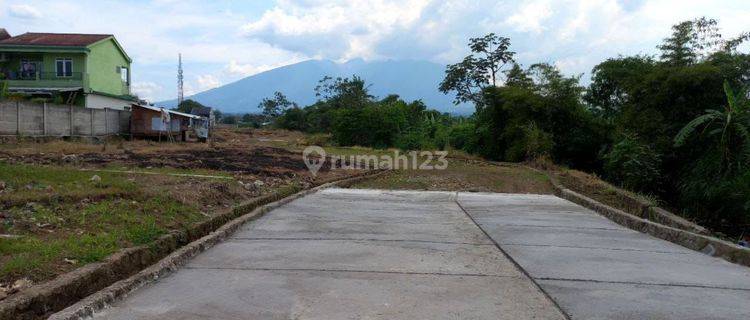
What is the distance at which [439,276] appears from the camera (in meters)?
5.08

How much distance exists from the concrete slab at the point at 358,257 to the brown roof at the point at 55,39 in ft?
107

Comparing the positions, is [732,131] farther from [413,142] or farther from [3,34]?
[3,34]

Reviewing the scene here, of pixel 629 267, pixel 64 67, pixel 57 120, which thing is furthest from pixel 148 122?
pixel 629 267

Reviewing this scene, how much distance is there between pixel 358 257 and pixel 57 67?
34518 mm

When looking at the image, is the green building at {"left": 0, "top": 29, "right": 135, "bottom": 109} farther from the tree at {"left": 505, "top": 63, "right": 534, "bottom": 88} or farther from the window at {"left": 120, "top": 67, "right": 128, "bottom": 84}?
the tree at {"left": 505, "top": 63, "right": 534, "bottom": 88}

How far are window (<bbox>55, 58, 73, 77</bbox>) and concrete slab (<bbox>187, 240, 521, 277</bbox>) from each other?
32678mm

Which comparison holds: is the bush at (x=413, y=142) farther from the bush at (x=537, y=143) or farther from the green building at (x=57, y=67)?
the green building at (x=57, y=67)

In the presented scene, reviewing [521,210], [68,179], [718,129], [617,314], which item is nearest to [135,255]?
[617,314]

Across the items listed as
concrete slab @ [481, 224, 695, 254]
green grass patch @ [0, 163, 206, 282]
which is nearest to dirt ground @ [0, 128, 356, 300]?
green grass patch @ [0, 163, 206, 282]

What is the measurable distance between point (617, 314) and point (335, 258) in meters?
2.75

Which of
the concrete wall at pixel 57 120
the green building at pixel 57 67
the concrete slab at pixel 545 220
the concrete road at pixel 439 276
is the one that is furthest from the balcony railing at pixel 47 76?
the concrete slab at pixel 545 220

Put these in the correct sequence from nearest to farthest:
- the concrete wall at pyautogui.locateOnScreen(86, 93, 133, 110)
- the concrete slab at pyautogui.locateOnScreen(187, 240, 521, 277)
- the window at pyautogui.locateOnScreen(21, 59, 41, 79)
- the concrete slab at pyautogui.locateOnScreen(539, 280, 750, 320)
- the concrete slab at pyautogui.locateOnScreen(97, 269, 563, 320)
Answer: the concrete slab at pyautogui.locateOnScreen(97, 269, 563, 320), the concrete slab at pyautogui.locateOnScreen(539, 280, 750, 320), the concrete slab at pyautogui.locateOnScreen(187, 240, 521, 277), the window at pyautogui.locateOnScreen(21, 59, 41, 79), the concrete wall at pyautogui.locateOnScreen(86, 93, 133, 110)

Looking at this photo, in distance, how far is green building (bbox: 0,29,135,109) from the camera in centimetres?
3325

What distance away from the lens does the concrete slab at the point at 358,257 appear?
540cm
